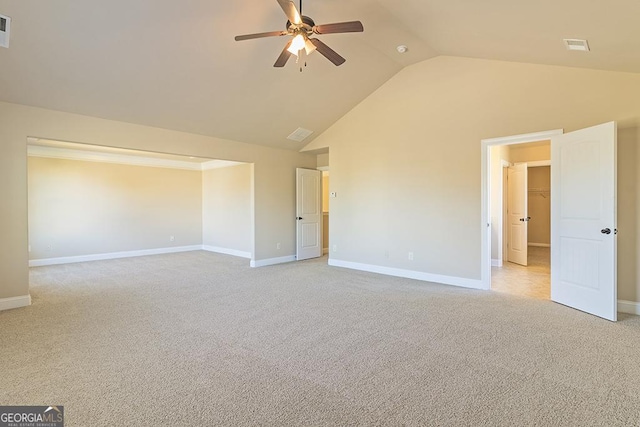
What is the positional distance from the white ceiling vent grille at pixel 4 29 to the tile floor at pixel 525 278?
652 centimetres

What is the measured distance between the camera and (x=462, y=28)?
3.56 meters

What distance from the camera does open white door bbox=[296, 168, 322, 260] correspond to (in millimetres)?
7203

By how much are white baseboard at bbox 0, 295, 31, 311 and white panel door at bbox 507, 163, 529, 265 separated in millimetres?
8427

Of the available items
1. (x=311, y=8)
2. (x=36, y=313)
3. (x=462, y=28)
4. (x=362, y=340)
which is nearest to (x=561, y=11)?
(x=462, y=28)

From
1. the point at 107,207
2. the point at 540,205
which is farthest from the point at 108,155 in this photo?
the point at 540,205

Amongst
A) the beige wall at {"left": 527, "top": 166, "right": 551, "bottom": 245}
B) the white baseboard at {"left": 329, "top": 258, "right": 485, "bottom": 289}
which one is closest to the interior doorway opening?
the white baseboard at {"left": 329, "top": 258, "right": 485, "bottom": 289}

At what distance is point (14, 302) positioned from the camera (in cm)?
388

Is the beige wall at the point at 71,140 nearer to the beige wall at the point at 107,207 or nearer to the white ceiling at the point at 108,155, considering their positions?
the white ceiling at the point at 108,155


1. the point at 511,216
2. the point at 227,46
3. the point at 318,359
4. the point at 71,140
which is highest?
the point at 227,46

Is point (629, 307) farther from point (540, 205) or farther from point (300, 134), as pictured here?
Result: point (540, 205)

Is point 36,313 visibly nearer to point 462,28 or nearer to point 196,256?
point 196,256

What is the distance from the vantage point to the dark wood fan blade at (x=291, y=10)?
241 centimetres

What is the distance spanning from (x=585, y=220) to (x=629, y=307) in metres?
1.16

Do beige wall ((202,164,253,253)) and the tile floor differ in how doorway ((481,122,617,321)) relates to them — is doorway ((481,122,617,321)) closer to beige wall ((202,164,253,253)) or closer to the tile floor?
the tile floor
